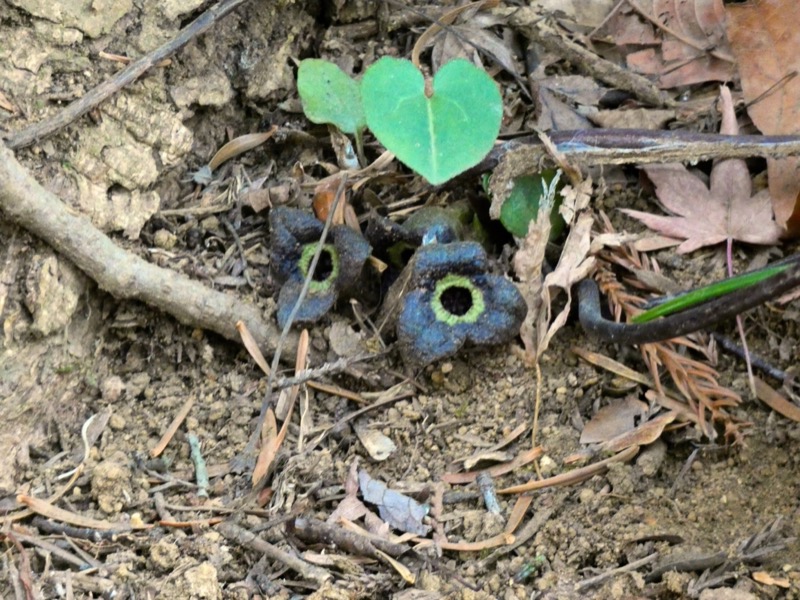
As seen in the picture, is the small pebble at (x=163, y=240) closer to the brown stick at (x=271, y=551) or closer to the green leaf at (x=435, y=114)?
the green leaf at (x=435, y=114)

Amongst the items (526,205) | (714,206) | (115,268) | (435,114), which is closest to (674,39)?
(714,206)

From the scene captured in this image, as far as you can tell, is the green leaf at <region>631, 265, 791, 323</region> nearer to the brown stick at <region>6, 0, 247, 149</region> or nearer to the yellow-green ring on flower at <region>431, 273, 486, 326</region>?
the yellow-green ring on flower at <region>431, 273, 486, 326</region>

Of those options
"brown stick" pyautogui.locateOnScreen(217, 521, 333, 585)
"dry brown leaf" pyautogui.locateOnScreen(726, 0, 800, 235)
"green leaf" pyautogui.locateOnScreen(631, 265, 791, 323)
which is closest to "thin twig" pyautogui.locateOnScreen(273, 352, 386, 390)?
"brown stick" pyautogui.locateOnScreen(217, 521, 333, 585)

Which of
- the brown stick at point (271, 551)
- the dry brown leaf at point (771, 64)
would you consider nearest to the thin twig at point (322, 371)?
the brown stick at point (271, 551)

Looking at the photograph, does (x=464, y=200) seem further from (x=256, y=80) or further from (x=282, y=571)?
(x=282, y=571)

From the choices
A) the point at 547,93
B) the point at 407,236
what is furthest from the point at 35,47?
the point at 547,93

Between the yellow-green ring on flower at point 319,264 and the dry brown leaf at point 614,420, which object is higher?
the yellow-green ring on flower at point 319,264

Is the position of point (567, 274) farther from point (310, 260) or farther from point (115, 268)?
point (115, 268)
